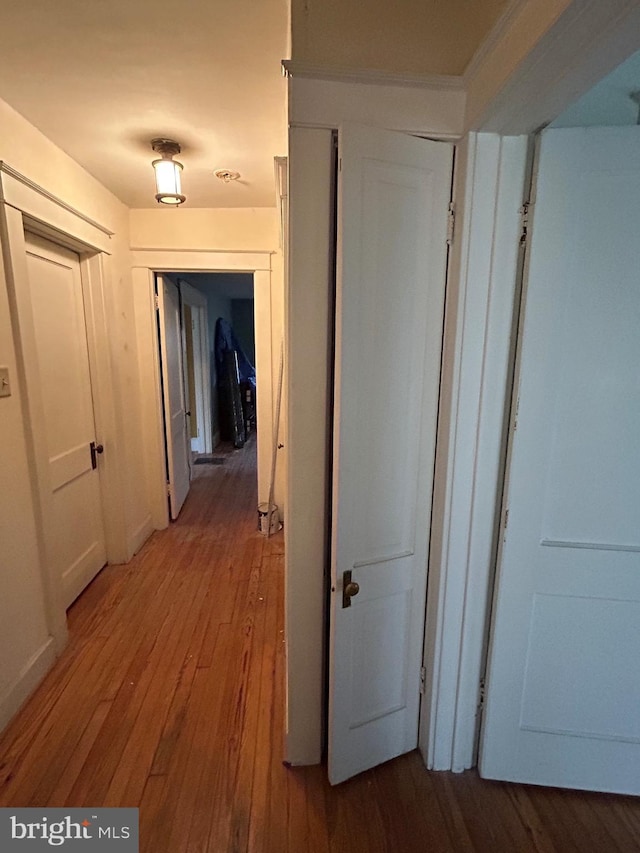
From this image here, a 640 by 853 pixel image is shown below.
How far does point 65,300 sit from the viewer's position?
7.64ft

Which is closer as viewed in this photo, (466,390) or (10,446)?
(466,390)

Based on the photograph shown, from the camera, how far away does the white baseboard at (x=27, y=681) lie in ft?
5.31

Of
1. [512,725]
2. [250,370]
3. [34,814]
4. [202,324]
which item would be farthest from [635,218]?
[250,370]

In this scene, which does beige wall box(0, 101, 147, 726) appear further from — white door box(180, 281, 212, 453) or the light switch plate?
white door box(180, 281, 212, 453)

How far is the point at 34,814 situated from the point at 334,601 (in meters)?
1.20

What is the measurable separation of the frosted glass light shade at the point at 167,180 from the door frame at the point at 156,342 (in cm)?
91

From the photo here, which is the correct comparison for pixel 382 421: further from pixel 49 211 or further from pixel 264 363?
pixel 264 363

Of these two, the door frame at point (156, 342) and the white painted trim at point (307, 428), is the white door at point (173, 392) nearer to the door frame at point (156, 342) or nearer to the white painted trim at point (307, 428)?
the door frame at point (156, 342)

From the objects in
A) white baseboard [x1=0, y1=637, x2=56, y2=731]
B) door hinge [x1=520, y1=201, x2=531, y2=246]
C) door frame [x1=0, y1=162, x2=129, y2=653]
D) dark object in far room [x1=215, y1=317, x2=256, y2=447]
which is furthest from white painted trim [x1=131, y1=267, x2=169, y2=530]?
dark object in far room [x1=215, y1=317, x2=256, y2=447]

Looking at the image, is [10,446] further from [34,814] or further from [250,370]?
[250,370]

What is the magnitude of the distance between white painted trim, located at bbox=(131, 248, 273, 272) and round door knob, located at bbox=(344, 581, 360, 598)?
98.9 inches

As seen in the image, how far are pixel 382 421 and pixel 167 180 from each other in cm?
180

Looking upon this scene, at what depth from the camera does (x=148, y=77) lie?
4.98 ft

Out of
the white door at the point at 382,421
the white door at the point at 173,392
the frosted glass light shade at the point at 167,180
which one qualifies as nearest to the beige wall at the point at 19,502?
the frosted glass light shade at the point at 167,180
